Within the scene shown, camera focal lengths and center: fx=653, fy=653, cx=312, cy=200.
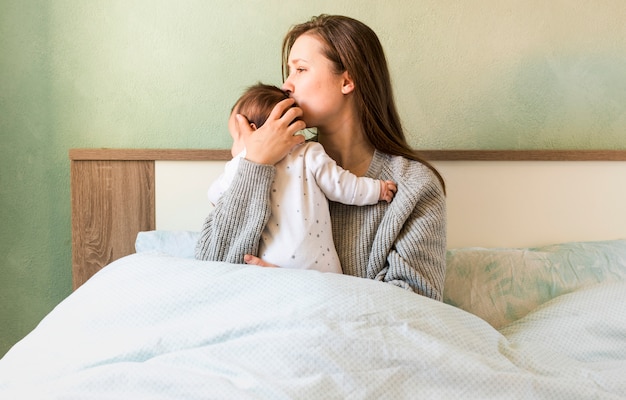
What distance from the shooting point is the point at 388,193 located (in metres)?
1.35

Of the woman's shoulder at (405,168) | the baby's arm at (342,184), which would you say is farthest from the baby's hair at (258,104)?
the woman's shoulder at (405,168)

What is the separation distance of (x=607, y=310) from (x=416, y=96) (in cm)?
78

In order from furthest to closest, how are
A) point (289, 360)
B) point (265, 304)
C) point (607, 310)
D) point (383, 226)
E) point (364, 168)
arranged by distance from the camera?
point (364, 168) → point (383, 226) → point (607, 310) → point (265, 304) → point (289, 360)

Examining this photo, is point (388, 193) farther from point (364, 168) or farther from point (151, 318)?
point (151, 318)

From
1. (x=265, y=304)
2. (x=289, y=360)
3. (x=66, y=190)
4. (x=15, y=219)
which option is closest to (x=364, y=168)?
(x=265, y=304)

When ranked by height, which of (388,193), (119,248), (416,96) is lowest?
(119,248)

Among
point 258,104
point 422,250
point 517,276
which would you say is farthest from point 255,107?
point 517,276

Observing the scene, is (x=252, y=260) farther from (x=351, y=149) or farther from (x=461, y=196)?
(x=461, y=196)

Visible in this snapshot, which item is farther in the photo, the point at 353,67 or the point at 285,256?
the point at 353,67

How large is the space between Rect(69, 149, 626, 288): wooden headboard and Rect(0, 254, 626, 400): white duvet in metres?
0.54

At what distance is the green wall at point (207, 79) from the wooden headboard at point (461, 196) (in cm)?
8

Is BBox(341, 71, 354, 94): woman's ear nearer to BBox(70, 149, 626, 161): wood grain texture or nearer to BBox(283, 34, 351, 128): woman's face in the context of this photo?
BBox(283, 34, 351, 128): woman's face

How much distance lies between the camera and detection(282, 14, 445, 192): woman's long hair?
1393mm

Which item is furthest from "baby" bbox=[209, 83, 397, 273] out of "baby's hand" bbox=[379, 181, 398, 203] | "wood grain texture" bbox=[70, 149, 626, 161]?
"wood grain texture" bbox=[70, 149, 626, 161]
